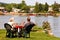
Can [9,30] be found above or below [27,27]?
below

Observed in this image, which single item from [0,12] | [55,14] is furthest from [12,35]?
[55,14]

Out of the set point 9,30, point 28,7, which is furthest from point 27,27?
point 28,7

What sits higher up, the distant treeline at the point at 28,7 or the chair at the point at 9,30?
the chair at the point at 9,30

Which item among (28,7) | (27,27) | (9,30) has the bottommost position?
(28,7)

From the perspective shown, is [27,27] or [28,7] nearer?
[27,27]

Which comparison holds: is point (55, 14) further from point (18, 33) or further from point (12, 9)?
point (18, 33)

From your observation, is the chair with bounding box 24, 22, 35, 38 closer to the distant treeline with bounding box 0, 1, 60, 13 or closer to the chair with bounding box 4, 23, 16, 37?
the chair with bounding box 4, 23, 16, 37

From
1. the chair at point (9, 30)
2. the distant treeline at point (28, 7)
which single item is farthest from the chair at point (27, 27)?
the distant treeline at point (28, 7)

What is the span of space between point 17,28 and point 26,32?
0.47 m

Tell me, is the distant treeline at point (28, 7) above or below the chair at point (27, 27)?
below

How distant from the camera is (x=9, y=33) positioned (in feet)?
36.4

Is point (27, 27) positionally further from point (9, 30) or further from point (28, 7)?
point (28, 7)

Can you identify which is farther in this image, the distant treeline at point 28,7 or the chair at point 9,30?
the distant treeline at point 28,7

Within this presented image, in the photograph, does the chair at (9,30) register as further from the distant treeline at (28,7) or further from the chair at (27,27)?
Result: the distant treeline at (28,7)
